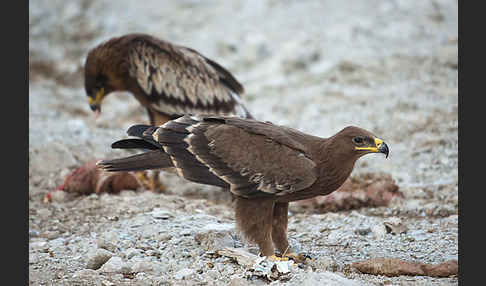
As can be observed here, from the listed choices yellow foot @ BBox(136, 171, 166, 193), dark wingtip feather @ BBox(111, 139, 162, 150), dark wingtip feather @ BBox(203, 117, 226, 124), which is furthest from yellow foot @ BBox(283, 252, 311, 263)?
yellow foot @ BBox(136, 171, 166, 193)

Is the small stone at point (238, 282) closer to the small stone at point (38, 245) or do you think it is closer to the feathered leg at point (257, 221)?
the feathered leg at point (257, 221)

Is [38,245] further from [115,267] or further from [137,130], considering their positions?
[137,130]

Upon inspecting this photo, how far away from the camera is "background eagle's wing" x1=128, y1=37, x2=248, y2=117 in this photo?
280 inches

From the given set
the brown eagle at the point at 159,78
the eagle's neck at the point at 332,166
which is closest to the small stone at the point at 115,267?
the eagle's neck at the point at 332,166

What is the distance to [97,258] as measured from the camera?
4.48m

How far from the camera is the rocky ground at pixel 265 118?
456 cm

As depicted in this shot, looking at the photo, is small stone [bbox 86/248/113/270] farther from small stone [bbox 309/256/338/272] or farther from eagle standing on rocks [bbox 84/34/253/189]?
eagle standing on rocks [bbox 84/34/253/189]

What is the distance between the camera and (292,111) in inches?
390

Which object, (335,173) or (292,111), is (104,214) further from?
(292,111)

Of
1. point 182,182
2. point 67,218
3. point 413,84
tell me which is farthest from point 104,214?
point 413,84

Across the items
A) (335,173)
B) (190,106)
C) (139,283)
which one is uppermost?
(190,106)

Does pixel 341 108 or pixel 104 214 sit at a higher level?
pixel 341 108

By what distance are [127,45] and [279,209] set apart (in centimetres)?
337

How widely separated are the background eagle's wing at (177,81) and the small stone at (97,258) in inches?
112
